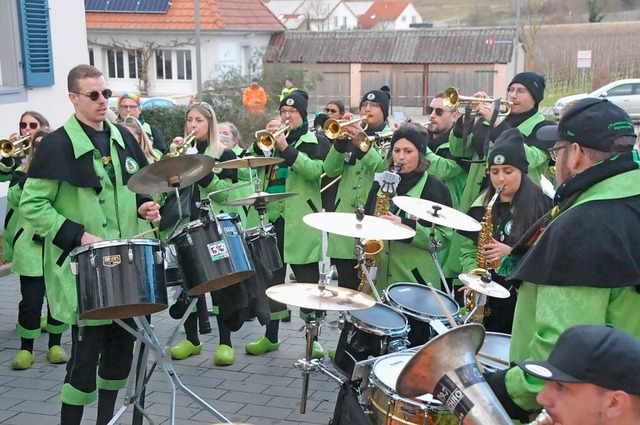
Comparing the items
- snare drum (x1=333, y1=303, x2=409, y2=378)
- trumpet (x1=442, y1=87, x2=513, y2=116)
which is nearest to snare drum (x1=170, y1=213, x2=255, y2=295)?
snare drum (x1=333, y1=303, x2=409, y2=378)

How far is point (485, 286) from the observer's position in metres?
4.14

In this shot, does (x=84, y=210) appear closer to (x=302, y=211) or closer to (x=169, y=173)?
(x=169, y=173)

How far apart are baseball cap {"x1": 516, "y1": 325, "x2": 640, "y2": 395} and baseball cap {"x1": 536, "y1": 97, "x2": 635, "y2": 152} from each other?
2.73ft

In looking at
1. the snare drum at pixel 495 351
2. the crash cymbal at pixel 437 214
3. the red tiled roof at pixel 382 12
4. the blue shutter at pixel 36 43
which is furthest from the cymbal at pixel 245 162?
the red tiled roof at pixel 382 12

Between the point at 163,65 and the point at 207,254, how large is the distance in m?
25.4

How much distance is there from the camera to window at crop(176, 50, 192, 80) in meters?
28.4

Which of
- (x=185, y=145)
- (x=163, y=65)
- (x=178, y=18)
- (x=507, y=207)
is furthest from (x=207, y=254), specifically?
(x=163, y=65)

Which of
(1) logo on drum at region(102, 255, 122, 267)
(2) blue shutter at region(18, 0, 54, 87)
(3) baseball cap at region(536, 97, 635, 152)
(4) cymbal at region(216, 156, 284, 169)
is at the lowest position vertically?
(1) logo on drum at region(102, 255, 122, 267)

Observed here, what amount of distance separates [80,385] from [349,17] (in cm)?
6165

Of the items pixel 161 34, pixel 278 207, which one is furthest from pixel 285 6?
pixel 278 207

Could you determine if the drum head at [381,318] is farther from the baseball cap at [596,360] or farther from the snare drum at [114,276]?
the baseball cap at [596,360]

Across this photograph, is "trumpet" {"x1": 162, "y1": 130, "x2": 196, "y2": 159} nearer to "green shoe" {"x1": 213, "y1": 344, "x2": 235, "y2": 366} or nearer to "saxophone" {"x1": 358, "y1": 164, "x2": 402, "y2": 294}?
"saxophone" {"x1": 358, "y1": 164, "x2": 402, "y2": 294}

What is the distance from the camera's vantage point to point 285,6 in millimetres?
60562

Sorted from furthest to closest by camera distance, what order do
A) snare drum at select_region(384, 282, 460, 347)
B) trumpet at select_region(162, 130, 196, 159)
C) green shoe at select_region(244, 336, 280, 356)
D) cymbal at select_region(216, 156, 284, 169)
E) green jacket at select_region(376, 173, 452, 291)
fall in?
green shoe at select_region(244, 336, 280, 356)
trumpet at select_region(162, 130, 196, 159)
cymbal at select_region(216, 156, 284, 169)
green jacket at select_region(376, 173, 452, 291)
snare drum at select_region(384, 282, 460, 347)
